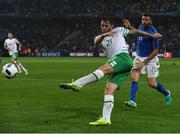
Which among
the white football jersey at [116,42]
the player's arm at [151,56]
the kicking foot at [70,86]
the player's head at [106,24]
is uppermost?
the player's head at [106,24]

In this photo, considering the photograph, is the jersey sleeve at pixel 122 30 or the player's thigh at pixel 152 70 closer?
the jersey sleeve at pixel 122 30

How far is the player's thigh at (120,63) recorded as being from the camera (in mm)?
10795

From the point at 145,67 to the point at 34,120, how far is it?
453 cm

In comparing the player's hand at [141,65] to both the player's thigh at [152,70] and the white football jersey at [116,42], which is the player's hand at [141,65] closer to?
the player's thigh at [152,70]

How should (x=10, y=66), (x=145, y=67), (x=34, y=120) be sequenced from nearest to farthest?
1. (x=34, y=120)
2. (x=10, y=66)
3. (x=145, y=67)

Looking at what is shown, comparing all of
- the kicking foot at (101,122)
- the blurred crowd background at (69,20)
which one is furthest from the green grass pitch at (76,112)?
the blurred crowd background at (69,20)

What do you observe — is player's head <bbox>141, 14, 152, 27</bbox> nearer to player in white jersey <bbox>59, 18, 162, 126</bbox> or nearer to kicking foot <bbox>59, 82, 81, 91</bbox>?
player in white jersey <bbox>59, 18, 162, 126</bbox>

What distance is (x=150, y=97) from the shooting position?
1612 cm

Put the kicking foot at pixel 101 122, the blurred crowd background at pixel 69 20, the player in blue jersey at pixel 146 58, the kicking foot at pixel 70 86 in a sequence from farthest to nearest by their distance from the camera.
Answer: the blurred crowd background at pixel 69 20, the player in blue jersey at pixel 146 58, the kicking foot at pixel 70 86, the kicking foot at pixel 101 122

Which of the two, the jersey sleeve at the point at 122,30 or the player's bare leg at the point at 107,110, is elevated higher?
the jersey sleeve at the point at 122,30

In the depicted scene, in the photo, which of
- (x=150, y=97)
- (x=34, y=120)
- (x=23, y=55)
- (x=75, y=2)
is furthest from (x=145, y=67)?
(x=75, y=2)

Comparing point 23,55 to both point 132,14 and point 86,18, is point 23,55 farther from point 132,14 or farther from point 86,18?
point 132,14

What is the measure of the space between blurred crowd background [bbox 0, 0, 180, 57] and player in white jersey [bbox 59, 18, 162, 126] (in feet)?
201

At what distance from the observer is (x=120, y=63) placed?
35.6 ft
